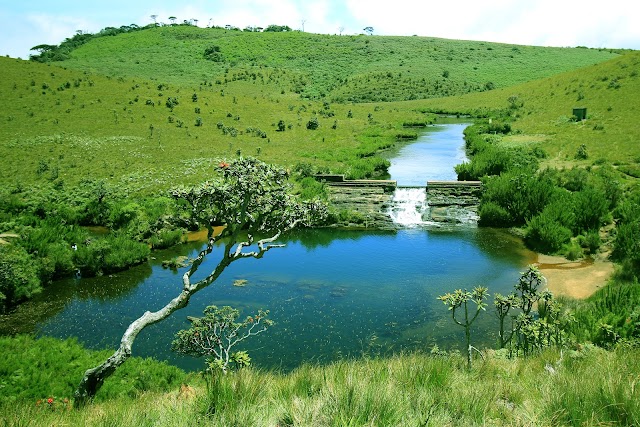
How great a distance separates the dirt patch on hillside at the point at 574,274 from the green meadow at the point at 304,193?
0.73 m

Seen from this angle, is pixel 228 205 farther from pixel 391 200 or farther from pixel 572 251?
pixel 391 200

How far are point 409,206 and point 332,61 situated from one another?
276ft

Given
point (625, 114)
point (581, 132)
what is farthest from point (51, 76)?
point (625, 114)

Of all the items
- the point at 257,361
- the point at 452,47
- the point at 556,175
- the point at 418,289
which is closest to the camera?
the point at 257,361

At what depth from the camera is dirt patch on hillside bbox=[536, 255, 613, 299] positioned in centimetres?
1577

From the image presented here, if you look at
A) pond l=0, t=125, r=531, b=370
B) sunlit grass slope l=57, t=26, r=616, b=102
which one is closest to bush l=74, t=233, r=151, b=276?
pond l=0, t=125, r=531, b=370

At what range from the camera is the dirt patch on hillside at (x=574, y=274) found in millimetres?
15766

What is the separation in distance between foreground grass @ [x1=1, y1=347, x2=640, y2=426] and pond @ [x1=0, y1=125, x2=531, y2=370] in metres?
5.43

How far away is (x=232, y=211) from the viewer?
30.2 ft

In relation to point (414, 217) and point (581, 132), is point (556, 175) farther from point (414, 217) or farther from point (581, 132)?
point (581, 132)

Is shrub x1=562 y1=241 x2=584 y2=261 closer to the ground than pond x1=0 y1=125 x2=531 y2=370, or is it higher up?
higher up

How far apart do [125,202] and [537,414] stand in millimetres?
23654

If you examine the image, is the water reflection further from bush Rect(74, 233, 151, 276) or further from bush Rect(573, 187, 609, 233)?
bush Rect(573, 187, 609, 233)

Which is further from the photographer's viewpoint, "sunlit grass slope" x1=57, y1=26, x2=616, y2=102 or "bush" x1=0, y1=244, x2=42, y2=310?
"sunlit grass slope" x1=57, y1=26, x2=616, y2=102
